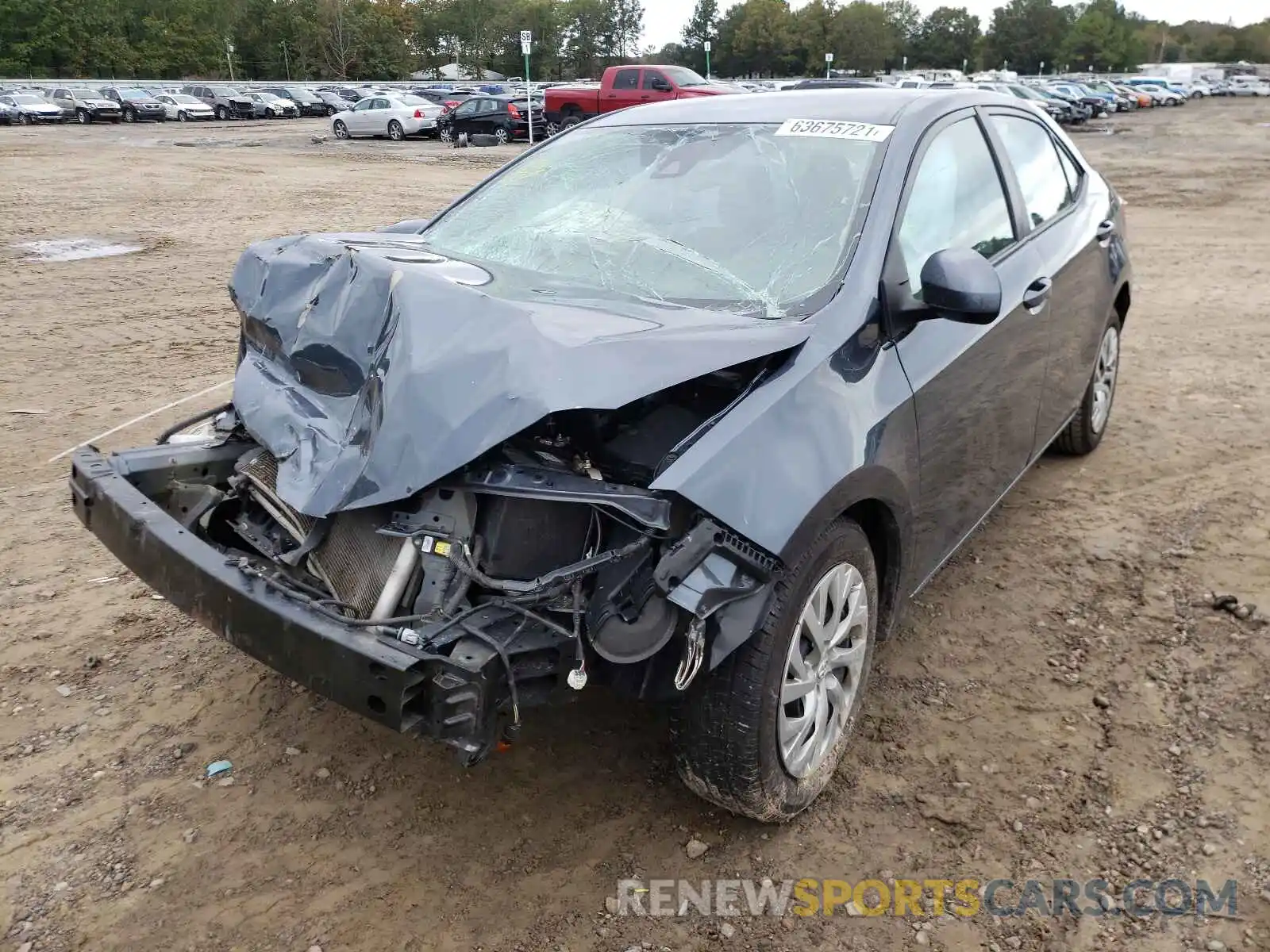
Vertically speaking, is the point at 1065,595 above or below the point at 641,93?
below

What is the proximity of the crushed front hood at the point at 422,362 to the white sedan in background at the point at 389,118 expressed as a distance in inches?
1202

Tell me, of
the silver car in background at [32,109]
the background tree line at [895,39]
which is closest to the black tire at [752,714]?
the silver car in background at [32,109]

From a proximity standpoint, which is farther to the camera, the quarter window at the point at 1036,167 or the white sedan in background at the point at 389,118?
the white sedan in background at the point at 389,118

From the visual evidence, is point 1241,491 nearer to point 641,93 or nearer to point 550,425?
point 550,425

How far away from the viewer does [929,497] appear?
305 cm

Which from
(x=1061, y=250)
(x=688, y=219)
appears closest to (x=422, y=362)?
(x=688, y=219)

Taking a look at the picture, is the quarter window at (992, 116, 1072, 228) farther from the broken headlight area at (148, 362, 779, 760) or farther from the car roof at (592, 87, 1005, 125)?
the broken headlight area at (148, 362, 779, 760)

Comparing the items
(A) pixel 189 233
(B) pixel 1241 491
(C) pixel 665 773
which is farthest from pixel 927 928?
(A) pixel 189 233

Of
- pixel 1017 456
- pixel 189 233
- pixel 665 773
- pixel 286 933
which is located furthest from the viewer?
pixel 189 233

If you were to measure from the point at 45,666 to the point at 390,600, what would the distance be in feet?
5.85

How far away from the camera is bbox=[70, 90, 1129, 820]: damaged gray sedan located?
2.26m

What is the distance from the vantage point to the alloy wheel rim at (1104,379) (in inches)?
198

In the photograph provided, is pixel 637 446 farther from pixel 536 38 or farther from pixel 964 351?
pixel 536 38

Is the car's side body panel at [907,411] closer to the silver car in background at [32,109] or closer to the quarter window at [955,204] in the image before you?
the quarter window at [955,204]
